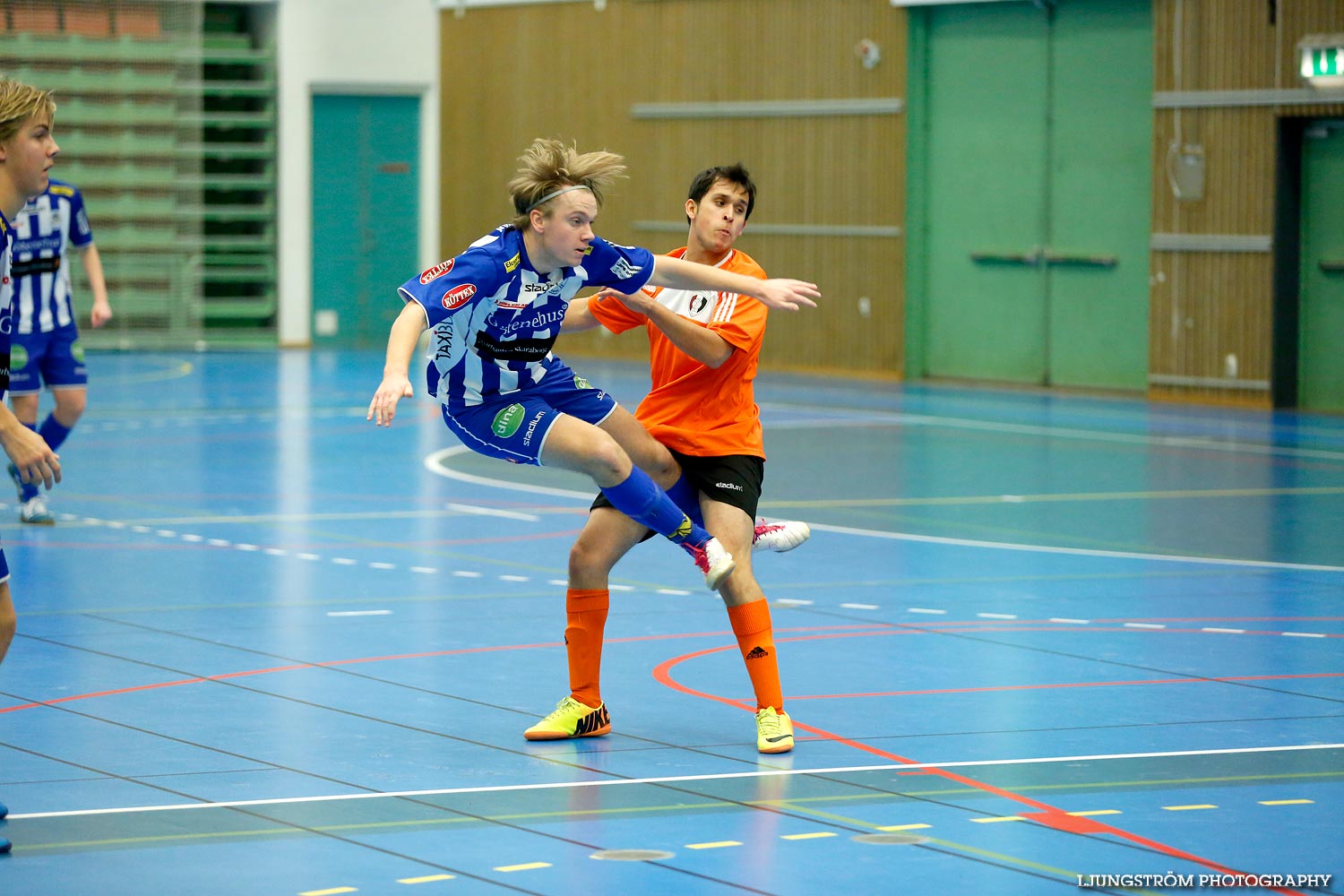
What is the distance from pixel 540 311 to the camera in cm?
627

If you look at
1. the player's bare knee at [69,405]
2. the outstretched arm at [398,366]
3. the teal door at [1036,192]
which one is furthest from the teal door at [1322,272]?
the outstretched arm at [398,366]

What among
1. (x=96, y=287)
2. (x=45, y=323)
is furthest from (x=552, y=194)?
(x=96, y=287)

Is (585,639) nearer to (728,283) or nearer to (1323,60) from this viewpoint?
(728,283)

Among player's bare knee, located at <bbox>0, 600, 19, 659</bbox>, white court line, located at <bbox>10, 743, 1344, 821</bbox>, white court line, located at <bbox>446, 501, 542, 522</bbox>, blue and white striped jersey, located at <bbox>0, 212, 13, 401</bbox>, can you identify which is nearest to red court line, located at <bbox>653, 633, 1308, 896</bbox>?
white court line, located at <bbox>10, 743, 1344, 821</bbox>

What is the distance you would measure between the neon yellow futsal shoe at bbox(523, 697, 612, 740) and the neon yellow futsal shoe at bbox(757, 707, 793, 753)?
56 centimetres

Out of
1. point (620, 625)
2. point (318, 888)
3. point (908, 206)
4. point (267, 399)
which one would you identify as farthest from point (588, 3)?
point (318, 888)

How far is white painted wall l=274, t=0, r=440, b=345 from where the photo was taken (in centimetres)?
Result: 2683

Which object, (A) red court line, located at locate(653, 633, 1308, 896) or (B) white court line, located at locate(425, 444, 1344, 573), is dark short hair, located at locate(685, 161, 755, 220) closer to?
(A) red court line, located at locate(653, 633, 1308, 896)

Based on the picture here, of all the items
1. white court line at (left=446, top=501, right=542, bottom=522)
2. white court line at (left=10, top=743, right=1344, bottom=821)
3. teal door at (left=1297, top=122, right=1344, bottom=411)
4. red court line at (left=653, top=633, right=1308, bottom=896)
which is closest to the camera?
red court line at (left=653, top=633, right=1308, bottom=896)

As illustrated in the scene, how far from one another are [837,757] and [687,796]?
2.26 feet

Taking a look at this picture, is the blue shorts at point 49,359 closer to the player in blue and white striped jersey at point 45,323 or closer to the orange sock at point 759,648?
the player in blue and white striped jersey at point 45,323

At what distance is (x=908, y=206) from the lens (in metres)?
22.9

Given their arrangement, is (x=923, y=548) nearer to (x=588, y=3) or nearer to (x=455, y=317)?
(x=455, y=317)

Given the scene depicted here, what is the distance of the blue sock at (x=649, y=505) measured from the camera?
20.1ft
